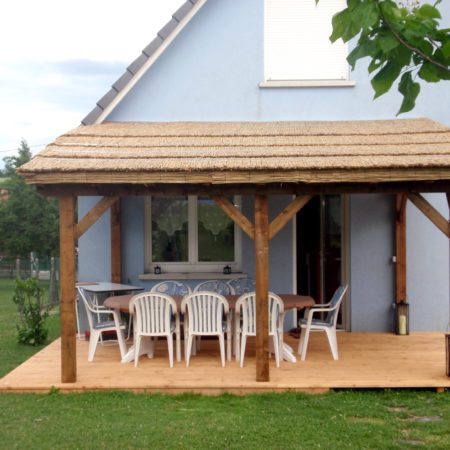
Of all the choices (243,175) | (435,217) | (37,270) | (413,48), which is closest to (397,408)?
(435,217)

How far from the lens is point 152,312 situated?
866 cm

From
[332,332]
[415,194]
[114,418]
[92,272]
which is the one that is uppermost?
[415,194]

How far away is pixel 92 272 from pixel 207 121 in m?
3.13

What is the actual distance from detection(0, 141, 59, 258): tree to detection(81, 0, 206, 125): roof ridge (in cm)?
1604

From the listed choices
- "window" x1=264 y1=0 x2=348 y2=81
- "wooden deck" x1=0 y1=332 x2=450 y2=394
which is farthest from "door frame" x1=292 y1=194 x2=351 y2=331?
"window" x1=264 y1=0 x2=348 y2=81

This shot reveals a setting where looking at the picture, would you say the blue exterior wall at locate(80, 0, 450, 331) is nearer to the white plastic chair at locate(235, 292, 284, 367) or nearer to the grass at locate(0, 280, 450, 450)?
the white plastic chair at locate(235, 292, 284, 367)

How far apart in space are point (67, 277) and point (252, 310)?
7.57 feet

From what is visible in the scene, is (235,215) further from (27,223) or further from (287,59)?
(27,223)

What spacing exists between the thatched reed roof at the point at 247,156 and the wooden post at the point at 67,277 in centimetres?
44

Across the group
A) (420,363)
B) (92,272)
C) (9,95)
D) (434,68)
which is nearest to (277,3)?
(92,272)

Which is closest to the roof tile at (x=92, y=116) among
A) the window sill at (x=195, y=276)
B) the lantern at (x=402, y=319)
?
the window sill at (x=195, y=276)

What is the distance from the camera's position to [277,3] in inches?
444

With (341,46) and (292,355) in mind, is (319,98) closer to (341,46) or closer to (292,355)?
(341,46)

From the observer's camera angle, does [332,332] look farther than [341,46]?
No
